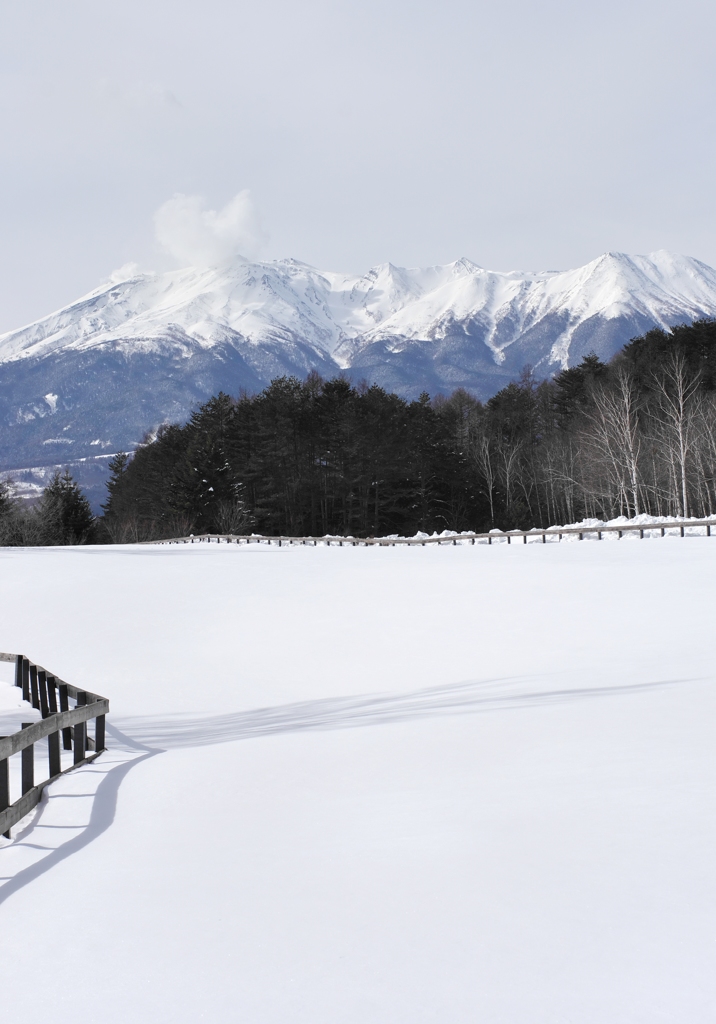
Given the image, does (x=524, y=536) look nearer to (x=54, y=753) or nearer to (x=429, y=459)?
(x=54, y=753)

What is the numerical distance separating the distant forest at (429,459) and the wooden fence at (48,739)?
146 ft

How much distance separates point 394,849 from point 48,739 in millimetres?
4941

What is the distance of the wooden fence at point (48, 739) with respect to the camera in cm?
658

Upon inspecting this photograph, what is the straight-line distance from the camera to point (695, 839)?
486cm

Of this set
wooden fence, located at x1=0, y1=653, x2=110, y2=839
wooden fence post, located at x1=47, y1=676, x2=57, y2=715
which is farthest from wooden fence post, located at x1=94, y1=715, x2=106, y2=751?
wooden fence post, located at x1=47, y1=676, x2=57, y2=715

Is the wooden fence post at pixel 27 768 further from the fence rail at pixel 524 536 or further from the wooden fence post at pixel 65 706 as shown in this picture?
the fence rail at pixel 524 536

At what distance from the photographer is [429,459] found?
68.1 meters

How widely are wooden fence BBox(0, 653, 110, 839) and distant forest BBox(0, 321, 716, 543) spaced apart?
44594mm

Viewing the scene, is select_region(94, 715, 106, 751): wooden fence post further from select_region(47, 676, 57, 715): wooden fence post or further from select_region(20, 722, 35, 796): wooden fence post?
select_region(20, 722, 35, 796): wooden fence post

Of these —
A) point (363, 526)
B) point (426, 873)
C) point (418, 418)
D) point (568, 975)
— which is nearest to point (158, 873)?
point (426, 873)

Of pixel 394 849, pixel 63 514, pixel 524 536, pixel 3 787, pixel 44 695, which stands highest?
pixel 63 514

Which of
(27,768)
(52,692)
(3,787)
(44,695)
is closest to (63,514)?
(44,695)

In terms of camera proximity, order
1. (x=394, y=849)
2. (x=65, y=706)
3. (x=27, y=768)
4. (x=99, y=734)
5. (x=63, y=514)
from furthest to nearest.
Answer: (x=63, y=514), (x=65, y=706), (x=99, y=734), (x=27, y=768), (x=394, y=849)

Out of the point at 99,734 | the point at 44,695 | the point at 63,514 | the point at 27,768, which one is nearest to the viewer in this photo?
the point at 27,768
